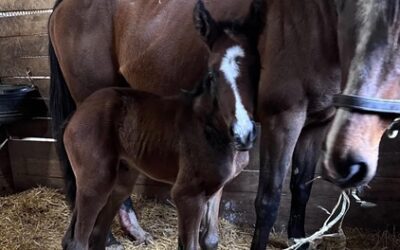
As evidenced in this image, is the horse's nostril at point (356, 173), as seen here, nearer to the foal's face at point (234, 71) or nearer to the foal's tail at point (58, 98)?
the foal's face at point (234, 71)

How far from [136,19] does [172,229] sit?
3.83 ft

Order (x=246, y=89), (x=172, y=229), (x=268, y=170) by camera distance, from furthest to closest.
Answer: (x=172, y=229) → (x=268, y=170) → (x=246, y=89)

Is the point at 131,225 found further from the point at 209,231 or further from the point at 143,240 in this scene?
the point at 209,231

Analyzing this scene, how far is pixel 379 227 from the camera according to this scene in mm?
2504

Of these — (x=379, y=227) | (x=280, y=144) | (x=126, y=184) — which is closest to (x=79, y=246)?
(x=126, y=184)

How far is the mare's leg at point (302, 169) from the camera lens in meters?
2.12

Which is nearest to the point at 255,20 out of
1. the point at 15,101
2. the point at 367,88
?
the point at 367,88

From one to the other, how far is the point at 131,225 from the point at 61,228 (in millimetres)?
442

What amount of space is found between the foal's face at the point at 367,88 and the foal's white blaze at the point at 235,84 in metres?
0.32

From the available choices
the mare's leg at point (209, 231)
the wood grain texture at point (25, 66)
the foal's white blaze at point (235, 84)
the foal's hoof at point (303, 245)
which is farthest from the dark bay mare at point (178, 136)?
the wood grain texture at point (25, 66)

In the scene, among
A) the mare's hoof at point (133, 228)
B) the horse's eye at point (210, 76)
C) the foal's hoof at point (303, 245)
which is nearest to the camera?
the horse's eye at point (210, 76)

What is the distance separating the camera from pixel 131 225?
8.39ft

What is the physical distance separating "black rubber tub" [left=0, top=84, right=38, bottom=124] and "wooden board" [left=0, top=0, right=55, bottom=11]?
50 cm

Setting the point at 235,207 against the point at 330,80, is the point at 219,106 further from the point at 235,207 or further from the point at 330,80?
the point at 235,207
